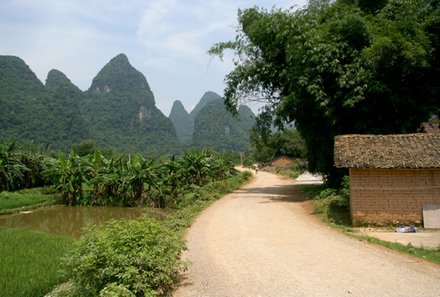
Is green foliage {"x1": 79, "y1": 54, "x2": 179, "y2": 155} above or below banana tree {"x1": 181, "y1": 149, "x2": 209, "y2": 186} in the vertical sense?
above

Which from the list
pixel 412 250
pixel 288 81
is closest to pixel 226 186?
pixel 288 81

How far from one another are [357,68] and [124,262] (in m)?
13.3

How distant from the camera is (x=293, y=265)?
25.8 feet

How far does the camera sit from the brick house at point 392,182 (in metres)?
11.8

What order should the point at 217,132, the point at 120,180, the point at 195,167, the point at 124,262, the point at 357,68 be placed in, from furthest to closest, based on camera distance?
the point at 217,132
the point at 195,167
the point at 120,180
the point at 357,68
the point at 124,262

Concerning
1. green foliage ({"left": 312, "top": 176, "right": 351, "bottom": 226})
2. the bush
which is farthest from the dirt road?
green foliage ({"left": 312, "top": 176, "right": 351, "bottom": 226})

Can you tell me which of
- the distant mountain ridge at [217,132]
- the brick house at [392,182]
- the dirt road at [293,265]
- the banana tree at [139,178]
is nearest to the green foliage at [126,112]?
the distant mountain ridge at [217,132]

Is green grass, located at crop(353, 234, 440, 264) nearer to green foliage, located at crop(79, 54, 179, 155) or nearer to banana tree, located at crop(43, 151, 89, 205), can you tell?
banana tree, located at crop(43, 151, 89, 205)

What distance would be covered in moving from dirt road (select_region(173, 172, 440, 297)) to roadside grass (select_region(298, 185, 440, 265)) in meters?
0.39

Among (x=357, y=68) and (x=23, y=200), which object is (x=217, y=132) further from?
(x=357, y=68)

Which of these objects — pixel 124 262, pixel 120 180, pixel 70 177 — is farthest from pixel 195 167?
pixel 124 262

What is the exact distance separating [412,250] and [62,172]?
18.4 metres

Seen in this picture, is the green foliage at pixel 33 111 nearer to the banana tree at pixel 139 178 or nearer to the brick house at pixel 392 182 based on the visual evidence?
the banana tree at pixel 139 178

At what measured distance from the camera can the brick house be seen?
38.6 feet
